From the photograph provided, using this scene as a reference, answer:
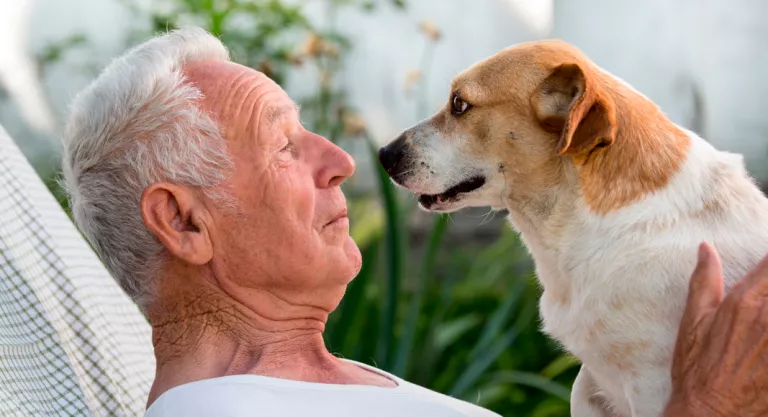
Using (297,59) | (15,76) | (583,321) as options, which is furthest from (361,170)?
(583,321)

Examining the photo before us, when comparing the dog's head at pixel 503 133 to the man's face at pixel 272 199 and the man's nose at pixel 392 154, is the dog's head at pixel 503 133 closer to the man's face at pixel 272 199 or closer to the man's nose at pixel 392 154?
the man's nose at pixel 392 154

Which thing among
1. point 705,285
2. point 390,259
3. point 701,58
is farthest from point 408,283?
point 705,285

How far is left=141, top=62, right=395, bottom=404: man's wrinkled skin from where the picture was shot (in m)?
1.40

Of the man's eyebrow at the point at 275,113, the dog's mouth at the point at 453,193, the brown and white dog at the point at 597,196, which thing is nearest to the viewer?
the brown and white dog at the point at 597,196

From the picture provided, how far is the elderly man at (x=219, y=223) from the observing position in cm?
139

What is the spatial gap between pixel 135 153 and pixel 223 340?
1.07ft

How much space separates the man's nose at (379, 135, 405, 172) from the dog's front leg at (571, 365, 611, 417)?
0.51 meters

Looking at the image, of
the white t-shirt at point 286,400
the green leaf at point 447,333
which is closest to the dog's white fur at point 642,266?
the white t-shirt at point 286,400

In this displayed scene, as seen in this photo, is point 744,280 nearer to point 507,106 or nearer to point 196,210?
point 507,106

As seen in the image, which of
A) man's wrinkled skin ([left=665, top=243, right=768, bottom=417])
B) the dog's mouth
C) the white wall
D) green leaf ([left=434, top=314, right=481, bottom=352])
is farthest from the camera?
the white wall

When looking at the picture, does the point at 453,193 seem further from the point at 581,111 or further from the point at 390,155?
the point at 581,111

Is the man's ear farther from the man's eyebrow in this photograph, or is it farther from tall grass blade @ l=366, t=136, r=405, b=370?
tall grass blade @ l=366, t=136, r=405, b=370

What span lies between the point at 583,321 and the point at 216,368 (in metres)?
0.58

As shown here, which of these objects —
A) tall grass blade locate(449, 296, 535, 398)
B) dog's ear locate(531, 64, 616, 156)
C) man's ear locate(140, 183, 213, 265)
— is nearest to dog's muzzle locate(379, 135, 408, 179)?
dog's ear locate(531, 64, 616, 156)
